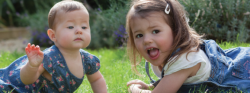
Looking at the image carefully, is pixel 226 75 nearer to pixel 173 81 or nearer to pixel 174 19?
pixel 173 81

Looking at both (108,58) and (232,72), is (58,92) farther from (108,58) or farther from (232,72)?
(108,58)

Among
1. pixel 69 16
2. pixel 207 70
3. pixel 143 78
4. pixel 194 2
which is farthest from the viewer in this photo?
pixel 194 2

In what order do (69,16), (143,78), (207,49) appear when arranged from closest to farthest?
(69,16), (207,49), (143,78)

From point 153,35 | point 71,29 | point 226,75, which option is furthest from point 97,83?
point 226,75

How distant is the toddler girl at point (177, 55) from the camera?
74.2 inches

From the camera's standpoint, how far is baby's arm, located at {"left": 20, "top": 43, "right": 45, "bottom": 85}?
5.56 feet

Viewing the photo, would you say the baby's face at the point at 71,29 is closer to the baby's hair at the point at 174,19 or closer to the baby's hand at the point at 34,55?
the baby's hand at the point at 34,55

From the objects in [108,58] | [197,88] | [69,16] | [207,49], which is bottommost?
[108,58]

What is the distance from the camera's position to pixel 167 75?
1905 millimetres

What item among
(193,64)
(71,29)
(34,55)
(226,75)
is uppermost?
(71,29)

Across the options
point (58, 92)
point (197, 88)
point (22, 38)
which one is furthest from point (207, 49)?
point (22, 38)

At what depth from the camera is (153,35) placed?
1.90 meters

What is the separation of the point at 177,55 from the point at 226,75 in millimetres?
484

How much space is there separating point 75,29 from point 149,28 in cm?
58
